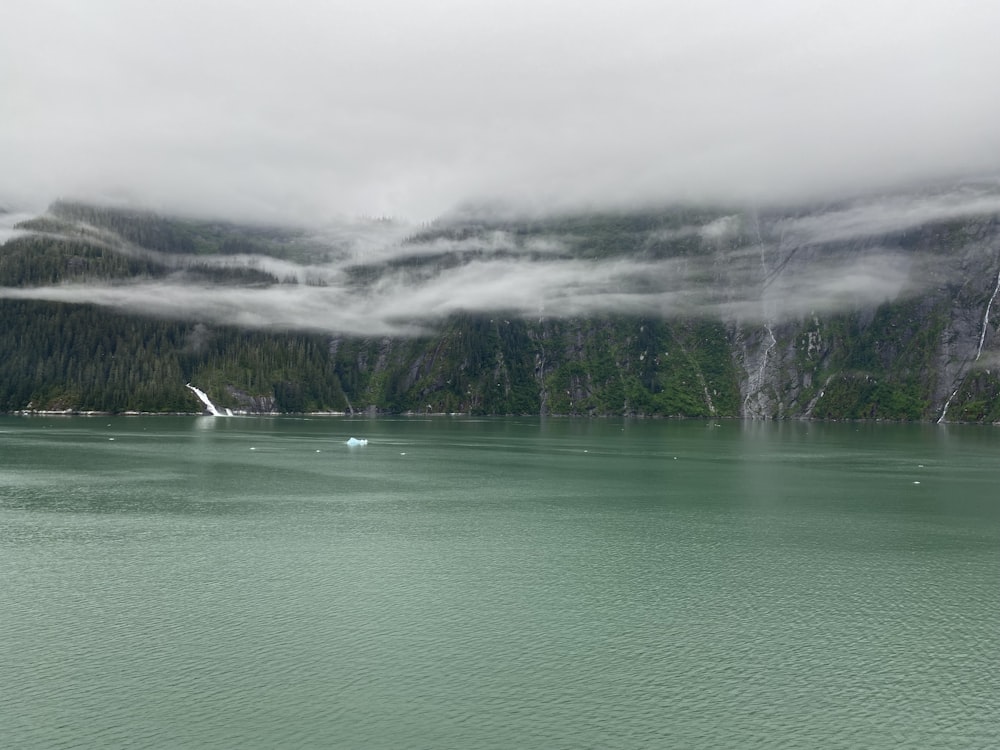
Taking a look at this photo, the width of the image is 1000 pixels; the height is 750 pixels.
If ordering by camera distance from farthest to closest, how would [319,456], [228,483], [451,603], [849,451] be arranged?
[849,451], [319,456], [228,483], [451,603]

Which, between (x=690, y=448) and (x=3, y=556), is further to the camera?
(x=690, y=448)

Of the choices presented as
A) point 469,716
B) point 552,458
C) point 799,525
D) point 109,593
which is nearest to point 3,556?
point 109,593

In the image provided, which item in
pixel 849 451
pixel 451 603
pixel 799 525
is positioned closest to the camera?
pixel 451 603

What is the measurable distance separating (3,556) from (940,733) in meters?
61.5

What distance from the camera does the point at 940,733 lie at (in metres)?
30.7

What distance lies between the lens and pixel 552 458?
162 meters

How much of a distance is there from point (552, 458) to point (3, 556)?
114041 mm

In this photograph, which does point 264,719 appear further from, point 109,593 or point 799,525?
point 799,525

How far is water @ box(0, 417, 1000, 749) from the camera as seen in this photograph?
31250 mm

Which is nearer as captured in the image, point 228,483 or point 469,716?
point 469,716

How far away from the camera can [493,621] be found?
44.5 m

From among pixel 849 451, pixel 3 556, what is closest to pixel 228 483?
pixel 3 556

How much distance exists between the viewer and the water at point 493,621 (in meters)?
31.2

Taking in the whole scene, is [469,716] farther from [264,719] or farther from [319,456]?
[319,456]
